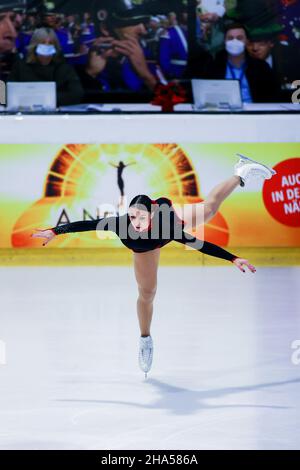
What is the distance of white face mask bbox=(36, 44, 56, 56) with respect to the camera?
12.1 meters

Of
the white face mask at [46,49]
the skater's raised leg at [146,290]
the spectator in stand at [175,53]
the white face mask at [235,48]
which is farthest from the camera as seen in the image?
the spectator in stand at [175,53]

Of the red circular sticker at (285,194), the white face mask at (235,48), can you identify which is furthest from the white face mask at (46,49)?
the red circular sticker at (285,194)

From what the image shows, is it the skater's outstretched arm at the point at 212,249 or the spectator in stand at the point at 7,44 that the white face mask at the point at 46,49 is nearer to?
the spectator in stand at the point at 7,44

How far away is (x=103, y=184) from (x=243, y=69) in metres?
2.61

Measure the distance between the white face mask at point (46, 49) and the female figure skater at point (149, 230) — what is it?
212 inches

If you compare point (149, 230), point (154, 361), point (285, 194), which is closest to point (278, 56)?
point (285, 194)

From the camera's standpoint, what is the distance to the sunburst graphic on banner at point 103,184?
418 inches

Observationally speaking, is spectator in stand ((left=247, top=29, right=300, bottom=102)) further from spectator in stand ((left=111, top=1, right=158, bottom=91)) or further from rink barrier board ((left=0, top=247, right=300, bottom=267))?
rink barrier board ((left=0, top=247, right=300, bottom=267))

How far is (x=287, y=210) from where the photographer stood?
10.7m

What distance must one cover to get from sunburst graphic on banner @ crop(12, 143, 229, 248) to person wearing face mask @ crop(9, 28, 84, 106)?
161 cm

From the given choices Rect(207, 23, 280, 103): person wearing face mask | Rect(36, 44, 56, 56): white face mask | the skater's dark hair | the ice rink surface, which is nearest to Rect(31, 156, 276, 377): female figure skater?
the skater's dark hair

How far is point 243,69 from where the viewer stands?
1239cm

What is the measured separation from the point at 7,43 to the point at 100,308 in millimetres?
5002
